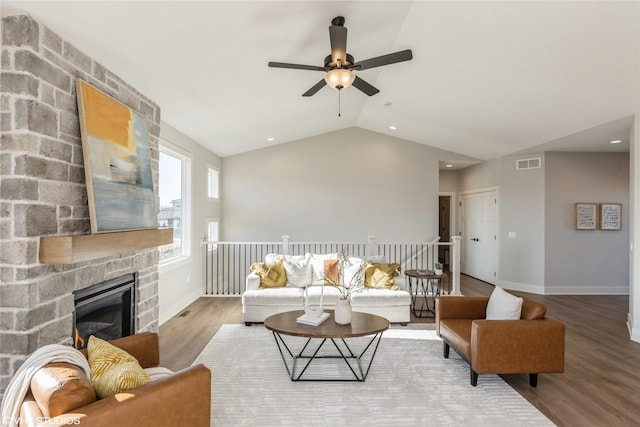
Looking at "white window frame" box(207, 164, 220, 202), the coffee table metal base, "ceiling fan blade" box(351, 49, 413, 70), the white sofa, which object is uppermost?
"ceiling fan blade" box(351, 49, 413, 70)

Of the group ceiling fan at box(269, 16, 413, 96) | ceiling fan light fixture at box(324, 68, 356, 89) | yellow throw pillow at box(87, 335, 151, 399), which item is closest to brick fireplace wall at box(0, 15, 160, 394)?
yellow throw pillow at box(87, 335, 151, 399)

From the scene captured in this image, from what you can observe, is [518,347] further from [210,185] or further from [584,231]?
[210,185]

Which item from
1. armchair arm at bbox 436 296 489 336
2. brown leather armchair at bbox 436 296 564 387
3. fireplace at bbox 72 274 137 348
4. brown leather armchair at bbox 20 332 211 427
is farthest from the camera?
armchair arm at bbox 436 296 489 336

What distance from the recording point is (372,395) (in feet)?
9.11

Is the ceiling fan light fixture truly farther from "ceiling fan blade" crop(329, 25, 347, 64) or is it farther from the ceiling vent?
the ceiling vent

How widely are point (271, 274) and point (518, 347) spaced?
3.12m

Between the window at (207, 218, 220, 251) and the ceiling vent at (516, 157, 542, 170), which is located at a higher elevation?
the ceiling vent at (516, 157, 542, 170)

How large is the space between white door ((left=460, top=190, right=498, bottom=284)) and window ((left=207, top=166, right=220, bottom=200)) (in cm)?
591

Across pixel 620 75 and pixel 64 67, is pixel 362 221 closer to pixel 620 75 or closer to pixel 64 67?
pixel 620 75

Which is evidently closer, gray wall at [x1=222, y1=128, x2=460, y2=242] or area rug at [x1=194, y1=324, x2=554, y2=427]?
area rug at [x1=194, y1=324, x2=554, y2=427]

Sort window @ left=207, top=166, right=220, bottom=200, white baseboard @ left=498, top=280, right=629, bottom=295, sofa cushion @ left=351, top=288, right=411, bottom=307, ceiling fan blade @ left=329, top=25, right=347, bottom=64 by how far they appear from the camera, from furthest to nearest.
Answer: window @ left=207, top=166, right=220, bottom=200
white baseboard @ left=498, top=280, right=629, bottom=295
sofa cushion @ left=351, top=288, right=411, bottom=307
ceiling fan blade @ left=329, top=25, right=347, bottom=64

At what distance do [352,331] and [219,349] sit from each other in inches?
64.4

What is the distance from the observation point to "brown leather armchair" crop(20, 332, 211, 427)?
1.44 m

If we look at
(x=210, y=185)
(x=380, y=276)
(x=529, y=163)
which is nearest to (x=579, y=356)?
(x=380, y=276)
